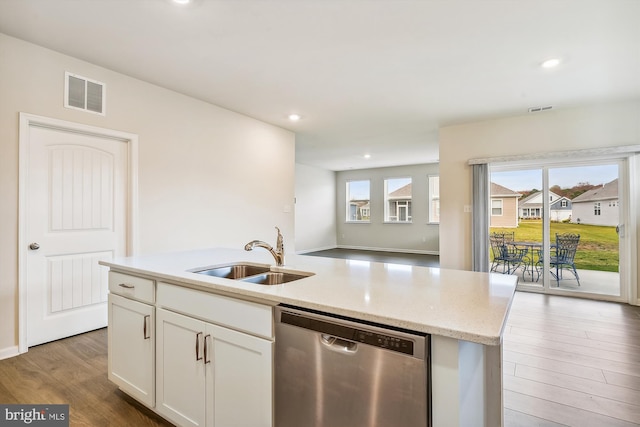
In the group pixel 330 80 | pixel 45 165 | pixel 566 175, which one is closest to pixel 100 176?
pixel 45 165

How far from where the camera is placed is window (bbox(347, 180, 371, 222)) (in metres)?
9.80

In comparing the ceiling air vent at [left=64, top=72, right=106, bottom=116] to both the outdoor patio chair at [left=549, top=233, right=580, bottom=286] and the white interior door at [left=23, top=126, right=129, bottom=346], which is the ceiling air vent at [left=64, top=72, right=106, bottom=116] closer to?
the white interior door at [left=23, top=126, right=129, bottom=346]

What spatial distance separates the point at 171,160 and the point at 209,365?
288 cm

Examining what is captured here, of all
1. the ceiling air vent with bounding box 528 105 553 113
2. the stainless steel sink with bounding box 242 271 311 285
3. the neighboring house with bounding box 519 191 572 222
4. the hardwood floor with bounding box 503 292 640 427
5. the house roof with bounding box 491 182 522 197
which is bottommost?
the hardwood floor with bounding box 503 292 640 427

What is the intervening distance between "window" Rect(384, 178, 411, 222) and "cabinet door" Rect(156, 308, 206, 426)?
8136mm

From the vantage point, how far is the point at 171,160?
369 centimetres

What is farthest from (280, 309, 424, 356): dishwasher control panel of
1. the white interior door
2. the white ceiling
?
the white interior door

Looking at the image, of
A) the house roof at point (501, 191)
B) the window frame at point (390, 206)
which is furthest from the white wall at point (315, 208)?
the house roof at point (501, 191)

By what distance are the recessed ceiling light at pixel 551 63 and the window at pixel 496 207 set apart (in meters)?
2.48

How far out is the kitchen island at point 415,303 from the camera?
3.02 feet

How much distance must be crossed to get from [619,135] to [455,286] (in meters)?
4.32

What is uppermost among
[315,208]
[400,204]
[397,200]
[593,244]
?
[397,200]

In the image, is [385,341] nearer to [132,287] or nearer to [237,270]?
[237,270]

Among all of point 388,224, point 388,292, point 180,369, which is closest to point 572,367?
point 388,292
